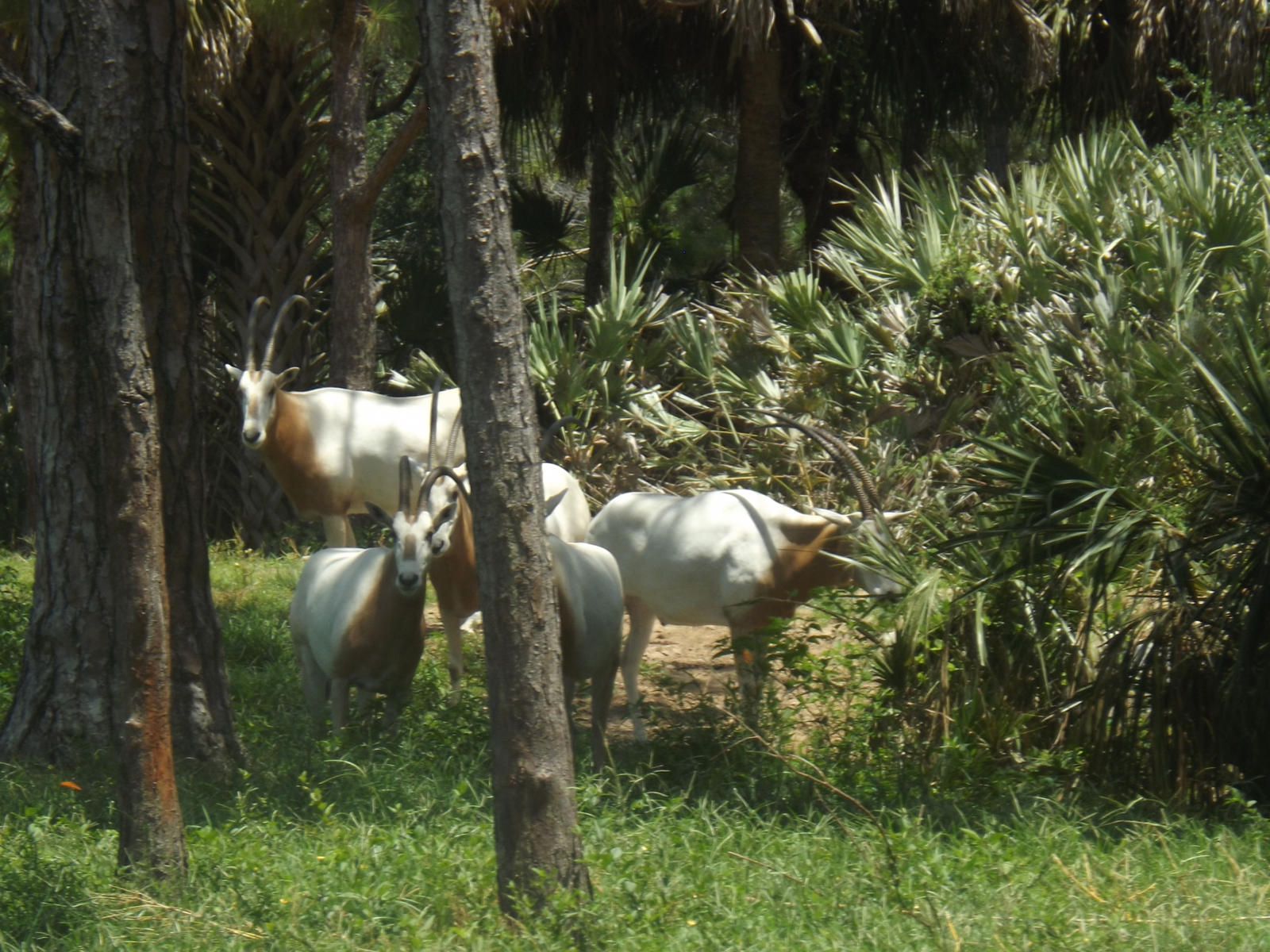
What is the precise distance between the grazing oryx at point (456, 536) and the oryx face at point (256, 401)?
185 centimetres

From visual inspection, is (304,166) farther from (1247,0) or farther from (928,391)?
(1247,0)

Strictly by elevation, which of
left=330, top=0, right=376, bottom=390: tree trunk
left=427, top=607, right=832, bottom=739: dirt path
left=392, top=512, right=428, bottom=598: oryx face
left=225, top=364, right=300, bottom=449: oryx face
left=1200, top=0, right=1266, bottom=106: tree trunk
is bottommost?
left=427, top=607, right=832, bottom=739: dirt path

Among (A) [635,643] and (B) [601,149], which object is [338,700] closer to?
(A) [635,643]

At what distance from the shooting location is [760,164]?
13023mm

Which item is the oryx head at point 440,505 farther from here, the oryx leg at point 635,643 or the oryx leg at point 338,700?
the oryx leg at point 635,643

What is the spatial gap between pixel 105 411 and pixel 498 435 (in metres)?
1.19

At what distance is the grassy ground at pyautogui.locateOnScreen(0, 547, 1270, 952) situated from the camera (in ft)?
12.5

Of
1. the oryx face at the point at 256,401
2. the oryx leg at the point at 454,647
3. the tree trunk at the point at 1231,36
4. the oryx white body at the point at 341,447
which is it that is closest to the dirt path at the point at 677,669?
the oryx leg at the point at 454,647

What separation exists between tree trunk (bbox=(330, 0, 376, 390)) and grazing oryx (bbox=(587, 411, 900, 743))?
3911 millimetres

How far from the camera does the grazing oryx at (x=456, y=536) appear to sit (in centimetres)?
615

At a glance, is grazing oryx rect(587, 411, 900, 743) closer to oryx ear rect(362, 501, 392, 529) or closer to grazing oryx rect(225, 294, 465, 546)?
oryx ear rect(362, 501, 392, 529)

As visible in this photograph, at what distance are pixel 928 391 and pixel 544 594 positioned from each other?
5904 mm

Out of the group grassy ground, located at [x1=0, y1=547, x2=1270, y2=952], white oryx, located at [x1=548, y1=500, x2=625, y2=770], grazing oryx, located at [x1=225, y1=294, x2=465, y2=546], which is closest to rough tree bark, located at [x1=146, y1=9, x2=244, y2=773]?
grassy ground, located at [x1=0, y1=547, x2=1270, y2=952]

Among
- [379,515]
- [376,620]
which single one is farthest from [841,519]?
[376,620]
